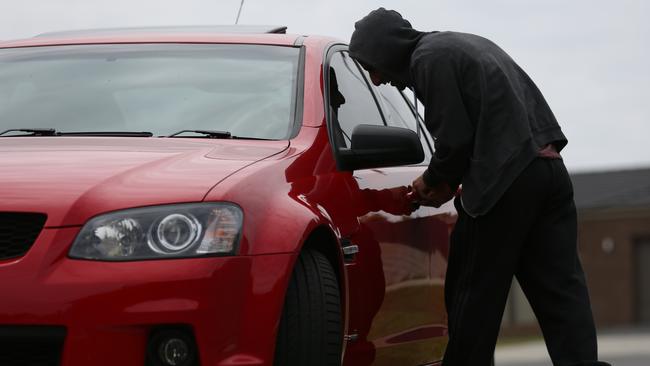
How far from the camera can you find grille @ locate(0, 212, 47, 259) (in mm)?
4359

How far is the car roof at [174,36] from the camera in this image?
6.27m

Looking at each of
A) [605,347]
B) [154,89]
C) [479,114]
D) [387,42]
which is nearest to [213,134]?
[154,89]

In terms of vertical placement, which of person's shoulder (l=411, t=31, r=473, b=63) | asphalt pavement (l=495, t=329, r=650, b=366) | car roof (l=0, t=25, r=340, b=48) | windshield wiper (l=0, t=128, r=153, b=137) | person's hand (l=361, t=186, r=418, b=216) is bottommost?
asphalt pavement (l=495, t=329, r=650, b=366)

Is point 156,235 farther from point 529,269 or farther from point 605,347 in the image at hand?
point 605,347

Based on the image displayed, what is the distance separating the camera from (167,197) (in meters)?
4.44

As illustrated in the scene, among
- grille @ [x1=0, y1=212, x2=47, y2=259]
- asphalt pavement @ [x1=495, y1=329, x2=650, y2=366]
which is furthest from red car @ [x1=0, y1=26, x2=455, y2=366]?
asphalt pavement @ [x1=495, y1=329, x2=650, y2=366]

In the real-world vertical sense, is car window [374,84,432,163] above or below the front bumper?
above

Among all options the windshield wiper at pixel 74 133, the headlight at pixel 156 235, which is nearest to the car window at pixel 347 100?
A: the windshield wiper at pixel 74 133

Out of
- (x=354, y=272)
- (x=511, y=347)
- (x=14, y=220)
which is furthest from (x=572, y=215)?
(x=511, y=347)

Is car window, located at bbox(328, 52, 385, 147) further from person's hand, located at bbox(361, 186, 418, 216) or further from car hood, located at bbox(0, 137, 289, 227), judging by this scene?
car hood, located at bbox(0, 137, 289, 227)

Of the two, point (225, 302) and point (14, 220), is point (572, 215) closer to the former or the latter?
point (225, 302)

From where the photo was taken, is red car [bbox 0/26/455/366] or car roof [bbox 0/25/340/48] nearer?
red car [bbox 0/26/455/366]

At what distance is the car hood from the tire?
401 millimetres

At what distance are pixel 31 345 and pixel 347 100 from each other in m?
2.28
